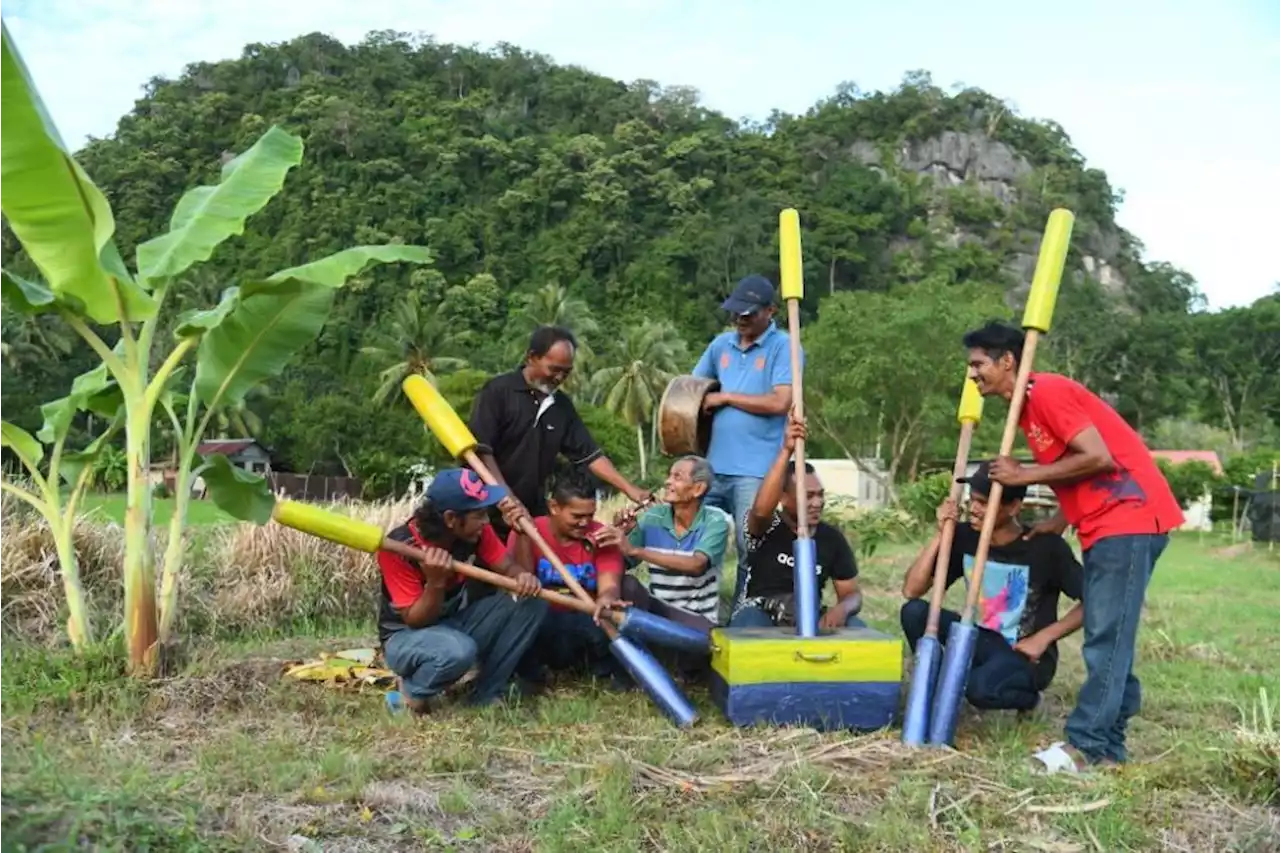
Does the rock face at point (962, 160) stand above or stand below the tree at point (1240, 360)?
above

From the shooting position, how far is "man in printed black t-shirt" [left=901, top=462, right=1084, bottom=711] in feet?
15.6

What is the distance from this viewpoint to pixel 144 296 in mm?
5320

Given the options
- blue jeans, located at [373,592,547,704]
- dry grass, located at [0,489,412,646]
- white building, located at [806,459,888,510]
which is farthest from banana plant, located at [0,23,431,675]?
white building, located at [806,459,888,510]

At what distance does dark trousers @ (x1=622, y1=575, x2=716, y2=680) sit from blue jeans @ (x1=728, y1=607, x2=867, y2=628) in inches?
4.7

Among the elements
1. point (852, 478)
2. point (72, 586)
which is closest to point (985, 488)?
point (72, 586)

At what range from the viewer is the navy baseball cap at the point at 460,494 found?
4.64 meters

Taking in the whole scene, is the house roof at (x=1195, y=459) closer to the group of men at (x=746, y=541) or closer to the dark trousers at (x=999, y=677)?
the group of men at (x=746, y=541)

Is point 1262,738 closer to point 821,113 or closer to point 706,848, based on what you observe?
point 706,848

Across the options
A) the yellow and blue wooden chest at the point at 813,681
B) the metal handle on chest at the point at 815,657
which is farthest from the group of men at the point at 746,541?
the metal handle on chest at the point at 815,657

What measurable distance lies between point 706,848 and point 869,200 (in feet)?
252

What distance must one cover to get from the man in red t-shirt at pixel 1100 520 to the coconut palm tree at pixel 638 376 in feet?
127

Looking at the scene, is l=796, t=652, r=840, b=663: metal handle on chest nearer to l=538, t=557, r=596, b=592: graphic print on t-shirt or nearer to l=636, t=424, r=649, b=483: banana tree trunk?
l=538, t=557, r=596, b=592: graphic print on t-shirt

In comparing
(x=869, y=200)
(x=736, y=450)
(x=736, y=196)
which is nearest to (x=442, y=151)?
(x=736, y=196)

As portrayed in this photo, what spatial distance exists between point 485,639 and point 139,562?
5.49 ft
